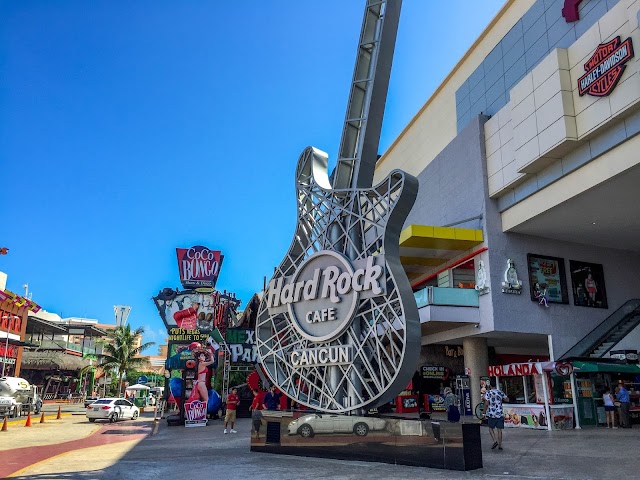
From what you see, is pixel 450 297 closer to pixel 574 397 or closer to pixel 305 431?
pixel 574 397

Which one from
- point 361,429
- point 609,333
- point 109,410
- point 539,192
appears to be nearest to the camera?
point 361,429

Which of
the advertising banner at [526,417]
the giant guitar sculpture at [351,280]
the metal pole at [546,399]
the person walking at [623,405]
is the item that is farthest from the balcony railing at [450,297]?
the giant guitar sculpture at [351,280]

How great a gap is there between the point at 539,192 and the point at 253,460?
18.9m

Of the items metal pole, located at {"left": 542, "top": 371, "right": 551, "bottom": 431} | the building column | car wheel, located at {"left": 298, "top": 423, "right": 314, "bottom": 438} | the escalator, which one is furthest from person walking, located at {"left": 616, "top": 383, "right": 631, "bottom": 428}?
car wheel, located at {"left": 298, "top": 423, "right": 314, "bottom": 438}

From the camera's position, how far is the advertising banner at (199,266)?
180 ft

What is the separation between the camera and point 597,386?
23.3 m

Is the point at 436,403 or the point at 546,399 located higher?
the point at 546,399

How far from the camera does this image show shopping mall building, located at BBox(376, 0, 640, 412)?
21828 millimetres

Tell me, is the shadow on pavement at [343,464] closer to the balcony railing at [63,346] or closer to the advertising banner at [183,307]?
the advertising banner at [183,307]

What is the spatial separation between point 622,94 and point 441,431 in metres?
16.0

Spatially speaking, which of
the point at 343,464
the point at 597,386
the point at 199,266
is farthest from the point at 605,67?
the point at 199,266

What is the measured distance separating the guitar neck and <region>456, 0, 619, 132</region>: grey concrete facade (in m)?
11.8

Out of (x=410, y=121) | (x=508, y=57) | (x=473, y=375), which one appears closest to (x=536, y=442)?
(x=473, y=375)

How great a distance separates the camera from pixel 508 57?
2959 cm
